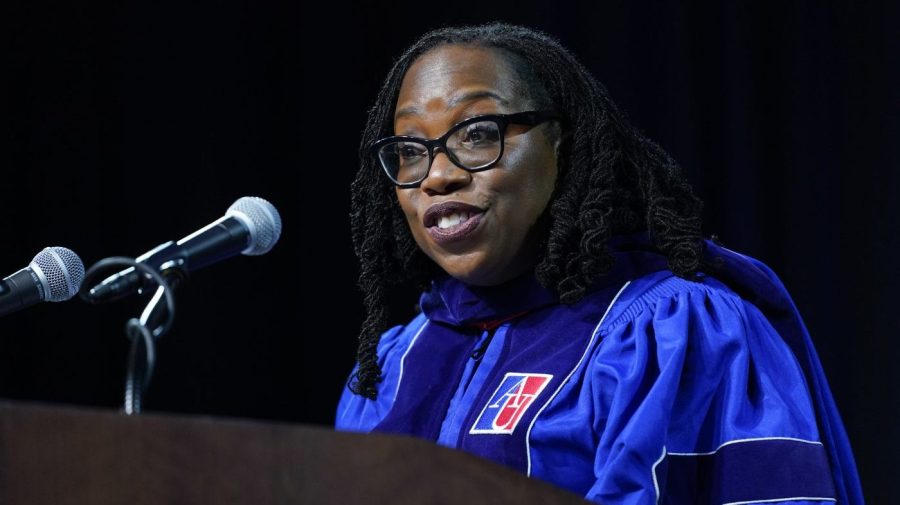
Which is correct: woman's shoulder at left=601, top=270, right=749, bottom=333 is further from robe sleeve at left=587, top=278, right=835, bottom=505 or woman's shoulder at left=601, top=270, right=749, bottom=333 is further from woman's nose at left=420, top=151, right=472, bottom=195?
woman's nose at left=420, top=151, right=472, bottom=195

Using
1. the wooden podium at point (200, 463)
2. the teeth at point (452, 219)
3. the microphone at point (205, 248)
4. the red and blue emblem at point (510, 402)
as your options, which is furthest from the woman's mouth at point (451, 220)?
the wooden podium at point (200, 463)

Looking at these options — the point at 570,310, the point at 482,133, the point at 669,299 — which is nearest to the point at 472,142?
the point at 482,133

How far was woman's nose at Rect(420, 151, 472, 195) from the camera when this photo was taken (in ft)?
7.20

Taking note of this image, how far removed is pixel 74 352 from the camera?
3.55m

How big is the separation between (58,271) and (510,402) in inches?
33.2

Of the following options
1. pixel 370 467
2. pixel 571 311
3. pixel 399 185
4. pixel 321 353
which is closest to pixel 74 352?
pixel 321 353

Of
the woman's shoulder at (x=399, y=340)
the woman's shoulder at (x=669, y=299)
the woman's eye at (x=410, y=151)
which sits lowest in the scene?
the woman's shoulder at (x=399, y=340)

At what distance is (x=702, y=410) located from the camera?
1.89m

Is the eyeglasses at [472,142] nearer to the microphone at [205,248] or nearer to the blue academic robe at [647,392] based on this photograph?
the blue academic robe at [647,392]

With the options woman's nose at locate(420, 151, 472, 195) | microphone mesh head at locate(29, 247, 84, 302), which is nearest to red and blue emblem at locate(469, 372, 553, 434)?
woman's nose at locate(420, 151, 472, 195)

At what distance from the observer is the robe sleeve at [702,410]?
179cm

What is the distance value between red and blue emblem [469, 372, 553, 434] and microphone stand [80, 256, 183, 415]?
78 cm

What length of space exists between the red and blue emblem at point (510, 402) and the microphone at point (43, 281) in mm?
778

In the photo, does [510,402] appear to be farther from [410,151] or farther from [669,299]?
[410,151]
